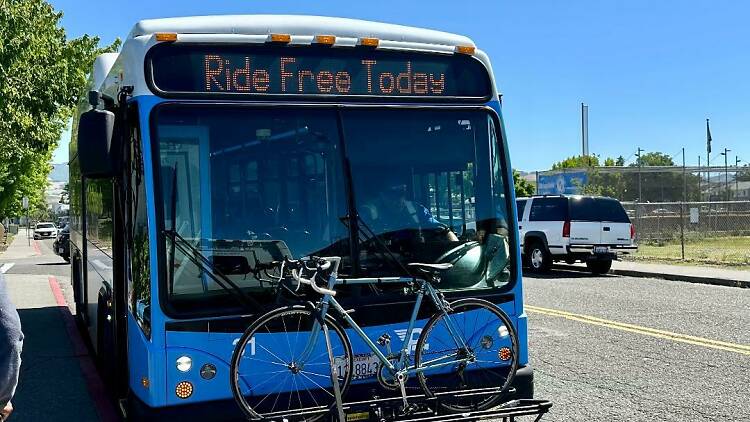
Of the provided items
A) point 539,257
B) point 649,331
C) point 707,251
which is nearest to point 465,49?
point 649,331

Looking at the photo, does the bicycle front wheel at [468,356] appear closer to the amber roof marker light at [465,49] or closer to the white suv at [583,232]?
the amber roof marker light at [465,49]

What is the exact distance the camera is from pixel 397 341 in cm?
504

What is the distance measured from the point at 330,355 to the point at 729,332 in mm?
7476

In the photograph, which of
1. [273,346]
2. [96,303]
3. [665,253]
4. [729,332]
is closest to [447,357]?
[273,346]

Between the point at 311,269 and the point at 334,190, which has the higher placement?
the point at 334,190

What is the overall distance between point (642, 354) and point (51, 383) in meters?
6.34

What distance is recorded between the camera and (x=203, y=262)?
4.63m

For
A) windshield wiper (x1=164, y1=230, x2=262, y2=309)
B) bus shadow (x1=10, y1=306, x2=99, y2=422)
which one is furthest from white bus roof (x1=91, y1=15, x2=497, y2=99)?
bus shadow (x1=10, y1=306, x2=99, y2=422)

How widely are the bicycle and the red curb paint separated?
241 cm

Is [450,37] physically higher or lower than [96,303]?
higher

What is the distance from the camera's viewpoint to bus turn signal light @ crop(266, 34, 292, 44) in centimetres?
495

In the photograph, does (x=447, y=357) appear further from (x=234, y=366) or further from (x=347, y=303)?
(x=234, y=366)

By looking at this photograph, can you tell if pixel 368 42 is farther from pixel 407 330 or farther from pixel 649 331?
pixel 649 331

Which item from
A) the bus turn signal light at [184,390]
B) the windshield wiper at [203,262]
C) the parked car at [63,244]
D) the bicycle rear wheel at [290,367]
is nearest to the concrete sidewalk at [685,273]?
the bicycle rear wheel at [290,367]
